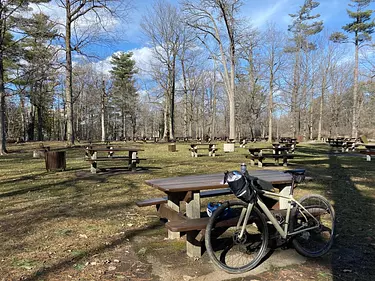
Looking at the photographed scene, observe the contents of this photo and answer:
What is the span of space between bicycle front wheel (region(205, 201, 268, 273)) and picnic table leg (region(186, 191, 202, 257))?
18cm

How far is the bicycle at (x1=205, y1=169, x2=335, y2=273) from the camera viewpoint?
2.66 m

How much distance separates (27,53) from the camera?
23.2 meters

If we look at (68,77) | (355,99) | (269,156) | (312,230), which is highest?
(68,77)

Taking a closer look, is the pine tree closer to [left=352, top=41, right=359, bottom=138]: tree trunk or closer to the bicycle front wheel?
[left=352, top=41, right=359, bottom=138]: tree trunk

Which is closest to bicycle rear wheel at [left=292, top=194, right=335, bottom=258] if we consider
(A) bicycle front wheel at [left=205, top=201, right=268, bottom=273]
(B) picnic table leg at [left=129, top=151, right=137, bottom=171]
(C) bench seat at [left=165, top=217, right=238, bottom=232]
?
(A) bicycle front wheel at [left=205, top=201, right=268, bottom=273]

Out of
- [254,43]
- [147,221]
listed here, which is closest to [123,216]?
[147,221]

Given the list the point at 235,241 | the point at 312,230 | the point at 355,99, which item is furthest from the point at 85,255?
the point at 355,99

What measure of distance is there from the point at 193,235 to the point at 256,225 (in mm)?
672

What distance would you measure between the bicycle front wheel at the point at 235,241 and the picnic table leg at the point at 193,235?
179 millimetres

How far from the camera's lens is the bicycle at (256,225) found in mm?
2656

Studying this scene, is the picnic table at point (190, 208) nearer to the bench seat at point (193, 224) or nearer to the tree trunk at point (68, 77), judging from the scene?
the bench seat at point (193, 224)

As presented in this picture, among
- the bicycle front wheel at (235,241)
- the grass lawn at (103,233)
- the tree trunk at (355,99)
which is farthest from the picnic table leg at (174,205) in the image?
the tree trunk at (355,99)

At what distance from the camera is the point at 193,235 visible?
294cm

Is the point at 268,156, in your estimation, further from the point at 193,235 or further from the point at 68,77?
the point at 68,77
